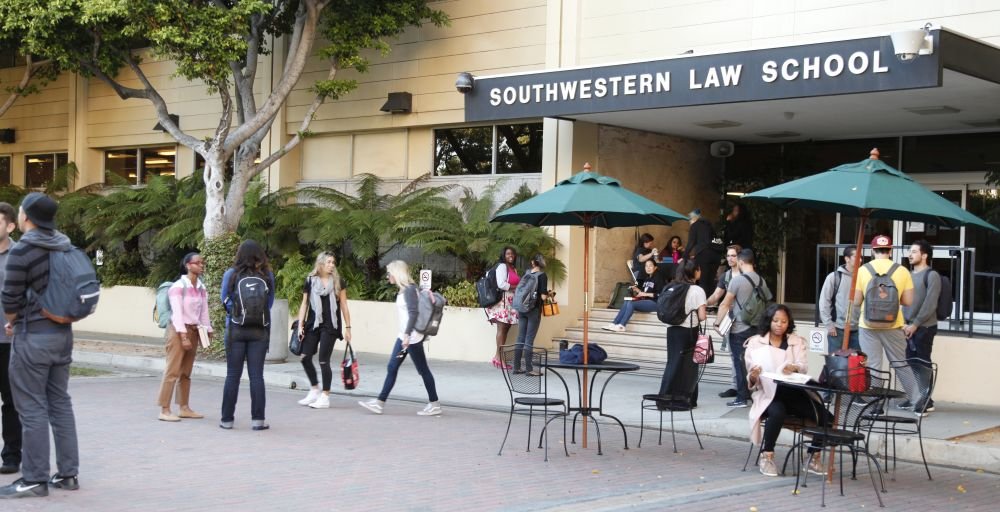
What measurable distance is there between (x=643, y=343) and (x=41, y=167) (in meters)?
19.2

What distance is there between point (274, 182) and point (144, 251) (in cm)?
355

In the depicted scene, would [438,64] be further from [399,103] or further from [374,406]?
[374,406]

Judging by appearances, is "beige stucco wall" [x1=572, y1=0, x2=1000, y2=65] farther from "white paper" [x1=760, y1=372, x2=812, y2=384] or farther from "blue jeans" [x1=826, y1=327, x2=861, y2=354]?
"white paper" [x1=760, y1=372, x2=812, y2=384]

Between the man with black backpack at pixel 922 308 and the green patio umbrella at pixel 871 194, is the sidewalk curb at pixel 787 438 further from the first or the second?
the man with black backpack at pixel 922 308

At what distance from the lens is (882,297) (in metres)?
11.1

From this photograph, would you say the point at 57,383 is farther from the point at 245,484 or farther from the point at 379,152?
the point at 379,152

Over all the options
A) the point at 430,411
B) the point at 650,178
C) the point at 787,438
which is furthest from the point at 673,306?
the point at 650,178

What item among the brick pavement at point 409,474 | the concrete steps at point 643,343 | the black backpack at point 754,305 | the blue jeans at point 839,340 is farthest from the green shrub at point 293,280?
the blue jeans at point 839,340

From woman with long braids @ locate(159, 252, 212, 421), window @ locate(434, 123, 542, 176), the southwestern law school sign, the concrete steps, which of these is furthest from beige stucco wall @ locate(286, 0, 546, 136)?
woman with long braids @ locate(159, 252, 212, 421)

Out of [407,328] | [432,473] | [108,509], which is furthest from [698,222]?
[108,509]

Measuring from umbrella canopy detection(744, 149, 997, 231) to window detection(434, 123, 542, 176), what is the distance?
34.5 ft

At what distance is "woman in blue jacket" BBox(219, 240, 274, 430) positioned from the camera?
10422 mm

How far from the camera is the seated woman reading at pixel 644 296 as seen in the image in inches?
661

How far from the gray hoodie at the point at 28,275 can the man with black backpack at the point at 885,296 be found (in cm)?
764
